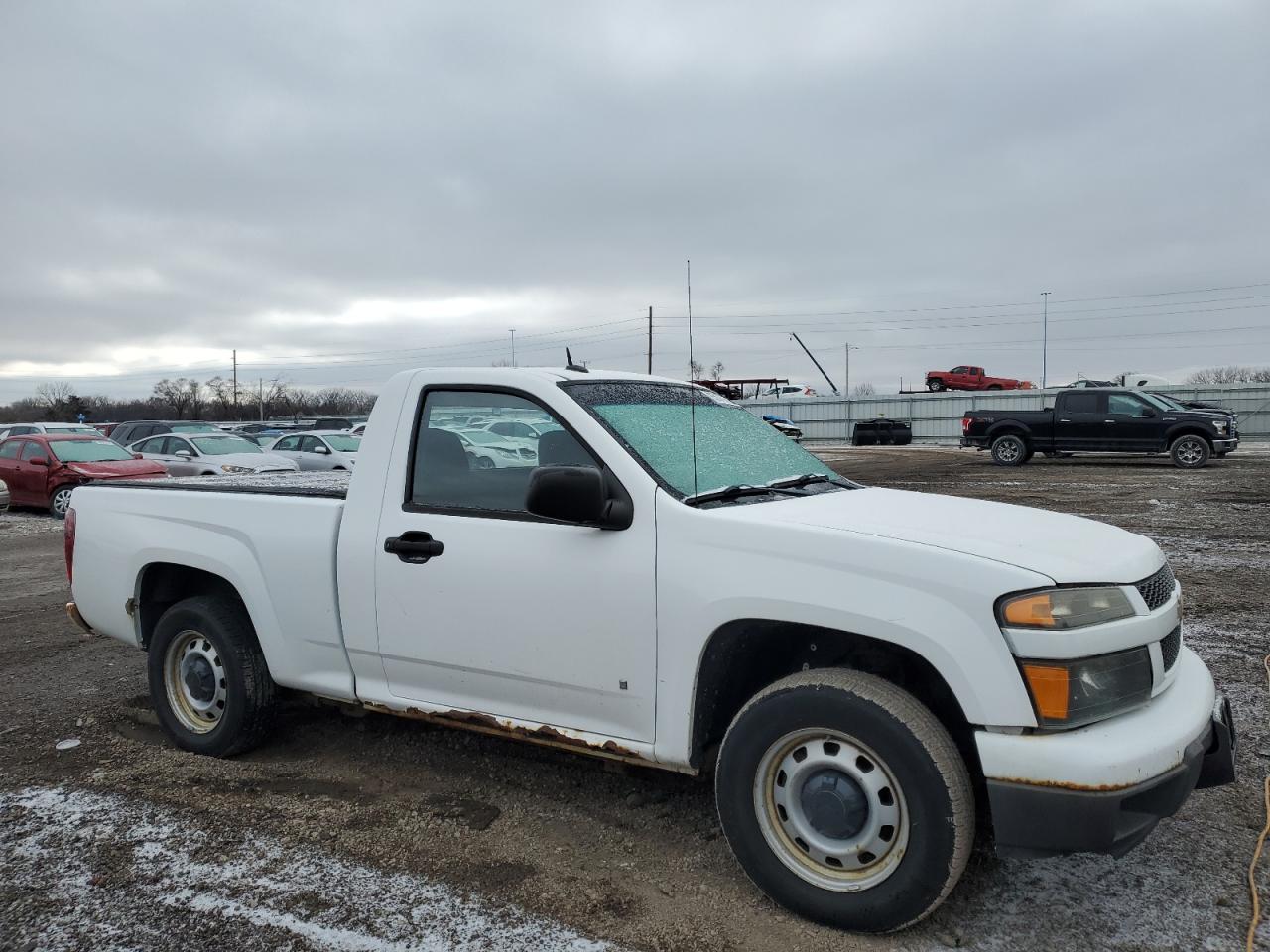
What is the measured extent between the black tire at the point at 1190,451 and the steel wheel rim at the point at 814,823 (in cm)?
2170

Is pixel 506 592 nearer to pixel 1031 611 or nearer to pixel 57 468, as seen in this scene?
pixel 1031 611

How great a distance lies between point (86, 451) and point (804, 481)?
16561mm

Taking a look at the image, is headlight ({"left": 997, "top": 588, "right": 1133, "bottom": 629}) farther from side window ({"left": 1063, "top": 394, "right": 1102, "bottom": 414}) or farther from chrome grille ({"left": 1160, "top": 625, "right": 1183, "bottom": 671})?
side window ({"left": 1063, "top": 394, "right": 1102, "bottom": 414})

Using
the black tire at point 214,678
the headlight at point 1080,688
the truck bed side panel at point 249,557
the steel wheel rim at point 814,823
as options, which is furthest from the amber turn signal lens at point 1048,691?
the black tire at point 214,678

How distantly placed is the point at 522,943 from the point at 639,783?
4.16ft

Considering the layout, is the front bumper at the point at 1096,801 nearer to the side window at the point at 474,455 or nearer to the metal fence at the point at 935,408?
the side window at the point at 474,455

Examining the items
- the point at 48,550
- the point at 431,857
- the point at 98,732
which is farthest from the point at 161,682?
the point at 48,550

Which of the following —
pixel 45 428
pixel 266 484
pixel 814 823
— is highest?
pixel 45 428

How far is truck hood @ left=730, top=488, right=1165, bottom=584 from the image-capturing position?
9.26 ft

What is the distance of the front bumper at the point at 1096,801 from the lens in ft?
8.43

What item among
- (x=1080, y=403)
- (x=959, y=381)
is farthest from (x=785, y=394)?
(x=1080, y=403)

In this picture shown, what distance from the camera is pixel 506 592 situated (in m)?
3.44

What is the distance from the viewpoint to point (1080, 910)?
3.06 meters

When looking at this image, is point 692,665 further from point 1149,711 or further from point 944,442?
point 944,442
